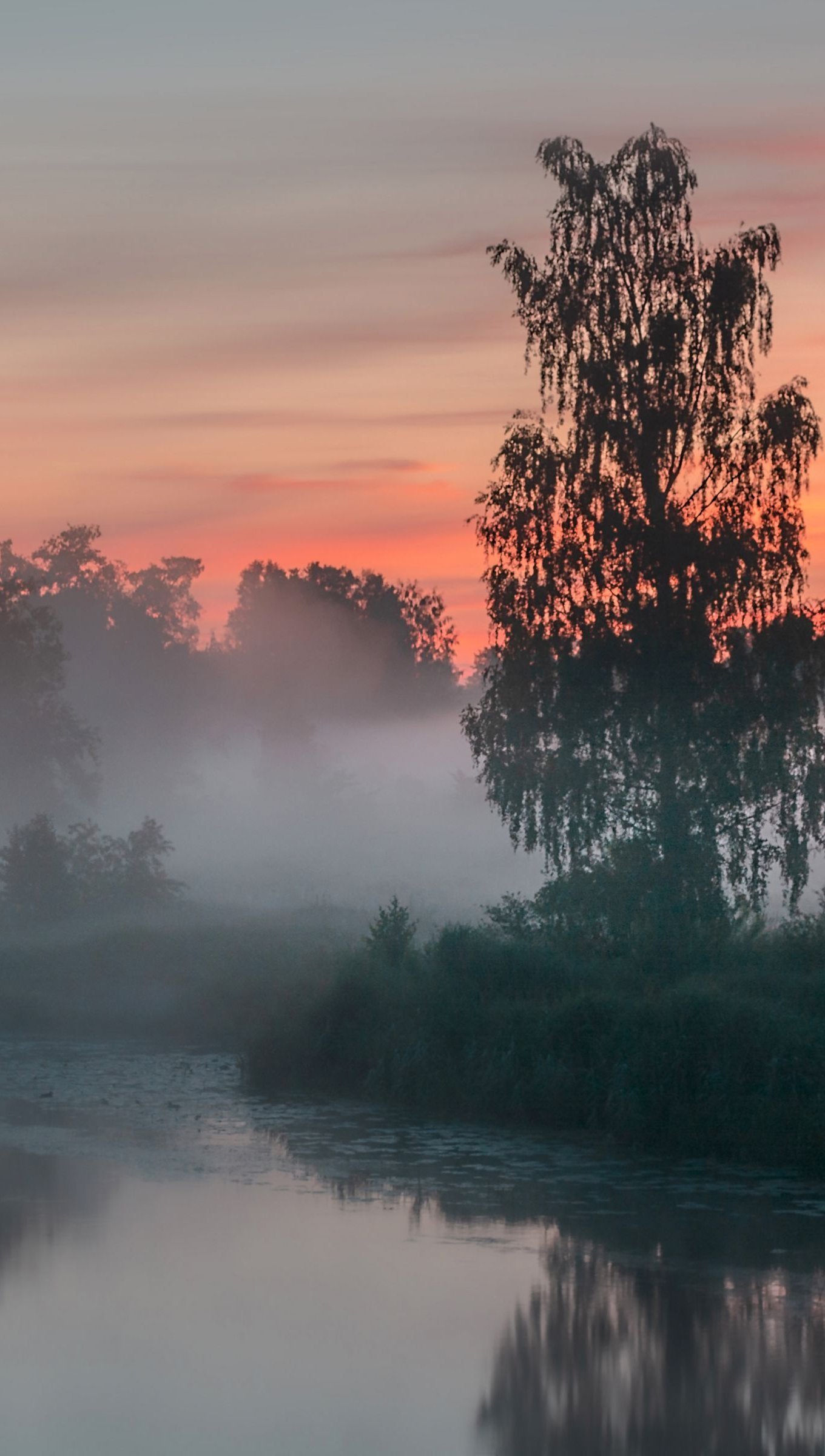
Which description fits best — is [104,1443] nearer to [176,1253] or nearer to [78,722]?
[176,1253]

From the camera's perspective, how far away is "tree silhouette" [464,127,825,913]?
25.6 meters

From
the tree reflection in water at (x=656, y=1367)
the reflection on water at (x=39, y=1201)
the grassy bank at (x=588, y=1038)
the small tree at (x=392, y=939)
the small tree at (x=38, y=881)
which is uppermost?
the small tree at (x=38, y=881)

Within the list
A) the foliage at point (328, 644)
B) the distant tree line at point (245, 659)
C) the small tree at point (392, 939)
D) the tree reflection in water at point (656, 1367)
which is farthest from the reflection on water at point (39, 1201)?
the foliage at point (328, 644)

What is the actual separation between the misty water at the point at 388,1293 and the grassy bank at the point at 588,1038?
0.84 m

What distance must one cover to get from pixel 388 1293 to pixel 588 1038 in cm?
710

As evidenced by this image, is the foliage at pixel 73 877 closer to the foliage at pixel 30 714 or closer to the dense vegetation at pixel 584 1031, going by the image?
the foliage at pixel 30 714

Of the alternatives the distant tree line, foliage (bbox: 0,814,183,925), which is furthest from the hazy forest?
the distant tree line

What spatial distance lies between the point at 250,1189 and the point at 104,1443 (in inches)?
280

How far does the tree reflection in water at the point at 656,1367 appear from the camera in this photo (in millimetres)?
11430

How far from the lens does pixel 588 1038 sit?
2156 centimetres

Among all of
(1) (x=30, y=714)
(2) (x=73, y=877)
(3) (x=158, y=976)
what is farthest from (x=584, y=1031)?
(1) (x=30, y=714)

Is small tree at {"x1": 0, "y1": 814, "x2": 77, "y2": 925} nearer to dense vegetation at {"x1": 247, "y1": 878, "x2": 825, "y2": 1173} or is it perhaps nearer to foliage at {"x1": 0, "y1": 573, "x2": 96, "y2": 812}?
dense vegetation at {"x1": 247, "y1": 878, "x2": 825, "y2": 1173}

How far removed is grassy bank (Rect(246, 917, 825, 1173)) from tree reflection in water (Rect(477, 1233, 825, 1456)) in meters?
4.50

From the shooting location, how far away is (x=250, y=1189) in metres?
18.3
